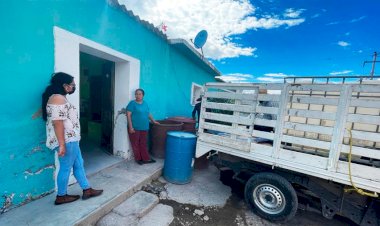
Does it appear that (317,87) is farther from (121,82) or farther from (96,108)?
(96,108)

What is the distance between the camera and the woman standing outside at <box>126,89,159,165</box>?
4.19m

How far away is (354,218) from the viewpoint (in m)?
2.67

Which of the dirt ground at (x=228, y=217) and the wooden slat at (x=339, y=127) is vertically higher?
the wooden slat at (x=339, y=127)

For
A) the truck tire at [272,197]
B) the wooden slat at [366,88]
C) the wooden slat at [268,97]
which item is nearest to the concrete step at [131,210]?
the truck tire at [272,197]

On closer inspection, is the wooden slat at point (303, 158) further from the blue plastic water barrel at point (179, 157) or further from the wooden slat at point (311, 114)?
the blue plastic water barrel at point (179, 157)

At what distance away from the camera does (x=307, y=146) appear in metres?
2.73

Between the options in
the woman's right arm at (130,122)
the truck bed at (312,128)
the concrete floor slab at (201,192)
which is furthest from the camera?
the woman's right arm at (130,122)

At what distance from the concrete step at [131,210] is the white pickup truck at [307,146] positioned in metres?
1.47

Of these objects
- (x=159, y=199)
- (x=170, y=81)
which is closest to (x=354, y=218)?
(x=159, y=199)

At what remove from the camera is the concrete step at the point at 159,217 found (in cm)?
279

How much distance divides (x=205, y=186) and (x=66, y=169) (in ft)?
8.59

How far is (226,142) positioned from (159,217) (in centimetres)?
159

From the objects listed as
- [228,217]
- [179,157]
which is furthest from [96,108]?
[228,217]

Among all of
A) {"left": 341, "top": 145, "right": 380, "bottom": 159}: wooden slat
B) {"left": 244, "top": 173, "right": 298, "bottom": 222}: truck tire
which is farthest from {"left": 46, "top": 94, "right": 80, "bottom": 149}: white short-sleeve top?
{"left": 341, "top": 145, "right": 380, "bottom": 159}: wooden slat
